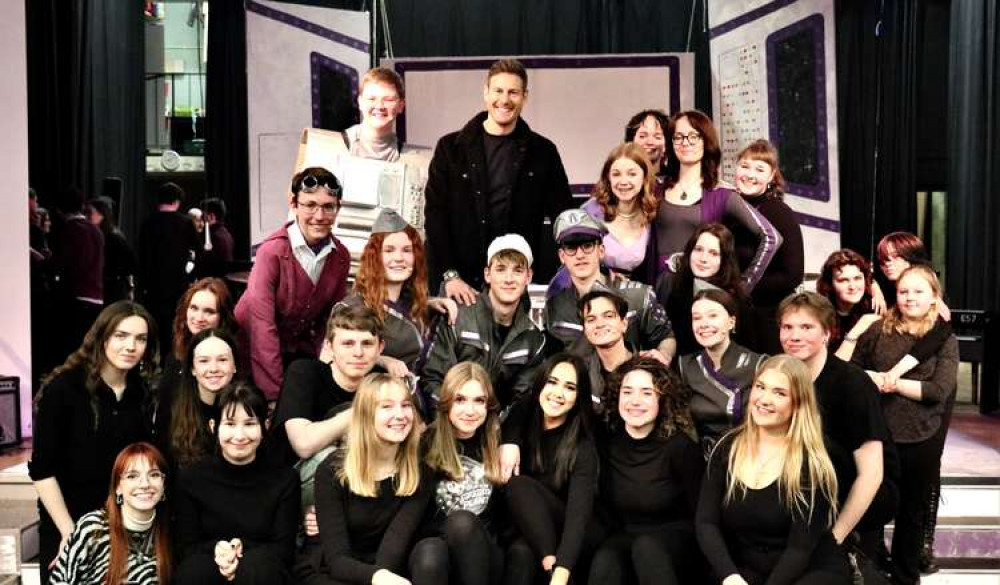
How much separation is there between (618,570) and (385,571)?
63 cm

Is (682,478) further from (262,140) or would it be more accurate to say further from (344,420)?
(262,140)

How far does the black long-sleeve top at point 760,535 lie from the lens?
3.29 metres

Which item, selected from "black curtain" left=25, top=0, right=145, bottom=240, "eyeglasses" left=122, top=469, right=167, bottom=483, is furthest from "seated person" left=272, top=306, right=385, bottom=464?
"black curtain" left=25, top=0, right=145, bottom=240

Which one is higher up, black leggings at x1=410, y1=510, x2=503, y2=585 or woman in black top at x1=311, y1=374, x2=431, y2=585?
woman in black top at x1=311, y1=374, x2=431, y2=585

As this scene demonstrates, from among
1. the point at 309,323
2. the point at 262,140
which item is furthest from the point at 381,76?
the point at 262,140

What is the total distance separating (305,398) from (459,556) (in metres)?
0.64

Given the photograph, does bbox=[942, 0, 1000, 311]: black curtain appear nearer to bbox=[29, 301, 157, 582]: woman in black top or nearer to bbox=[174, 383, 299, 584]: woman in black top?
bbox=[174, 383, 299, 584]: woman in black top

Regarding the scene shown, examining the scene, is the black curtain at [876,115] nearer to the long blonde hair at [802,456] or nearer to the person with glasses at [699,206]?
the person with glasses at [699,206]

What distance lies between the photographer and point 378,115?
13.9 feet

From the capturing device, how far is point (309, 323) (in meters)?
3.97

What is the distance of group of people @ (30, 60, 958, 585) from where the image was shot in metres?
3.34

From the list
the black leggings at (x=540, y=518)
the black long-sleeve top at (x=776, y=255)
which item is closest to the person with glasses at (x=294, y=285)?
the black leggings at (x=540, y=518)

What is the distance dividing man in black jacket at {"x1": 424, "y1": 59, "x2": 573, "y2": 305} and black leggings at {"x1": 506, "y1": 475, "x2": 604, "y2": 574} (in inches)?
36.7

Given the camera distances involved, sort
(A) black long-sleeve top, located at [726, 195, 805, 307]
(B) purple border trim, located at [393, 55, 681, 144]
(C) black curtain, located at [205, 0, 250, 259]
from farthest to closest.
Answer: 1. (C) black curtain, located at [205, 0, 250, 259]
2. (B) purple border trim, located at [393, 55, 681, 144]
3. (A) black long-sleeve top, located at [726, 195, 805, 307]
